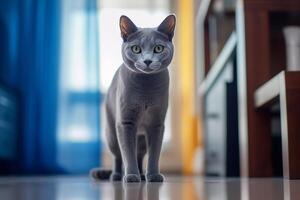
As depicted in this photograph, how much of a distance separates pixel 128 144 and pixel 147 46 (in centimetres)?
23

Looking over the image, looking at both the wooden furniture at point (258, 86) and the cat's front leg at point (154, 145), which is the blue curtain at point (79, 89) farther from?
the cat's front leg at point (154, 145)

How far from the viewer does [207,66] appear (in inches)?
93.1

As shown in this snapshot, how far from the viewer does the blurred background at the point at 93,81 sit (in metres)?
1.88

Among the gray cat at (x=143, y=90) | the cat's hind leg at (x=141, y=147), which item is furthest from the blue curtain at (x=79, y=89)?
the gray cat at (x=143, y=90)

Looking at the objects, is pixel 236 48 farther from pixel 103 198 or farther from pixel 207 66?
pixel 103 198

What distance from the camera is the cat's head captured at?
104cm

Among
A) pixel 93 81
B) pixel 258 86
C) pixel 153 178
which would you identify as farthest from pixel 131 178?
pixel 93 81

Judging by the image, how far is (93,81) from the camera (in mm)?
2688

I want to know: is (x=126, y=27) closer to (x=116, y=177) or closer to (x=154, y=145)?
(x=154, y=145)

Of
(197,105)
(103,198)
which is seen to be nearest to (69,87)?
(197,105)

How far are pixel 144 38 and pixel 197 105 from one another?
5.96 feet

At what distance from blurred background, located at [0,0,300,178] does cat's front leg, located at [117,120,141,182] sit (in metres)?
0.64

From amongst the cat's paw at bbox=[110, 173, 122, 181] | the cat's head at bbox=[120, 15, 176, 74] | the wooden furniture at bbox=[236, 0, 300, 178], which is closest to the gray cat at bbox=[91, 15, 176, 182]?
the cat's head at bbox=[120, 15, 176, 74]

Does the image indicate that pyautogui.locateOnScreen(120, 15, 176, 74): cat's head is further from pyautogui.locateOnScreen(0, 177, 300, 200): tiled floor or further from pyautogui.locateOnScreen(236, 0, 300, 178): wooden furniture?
pyautogui.locateOnScreen(236, 0, 300, 178): wooden furniture
